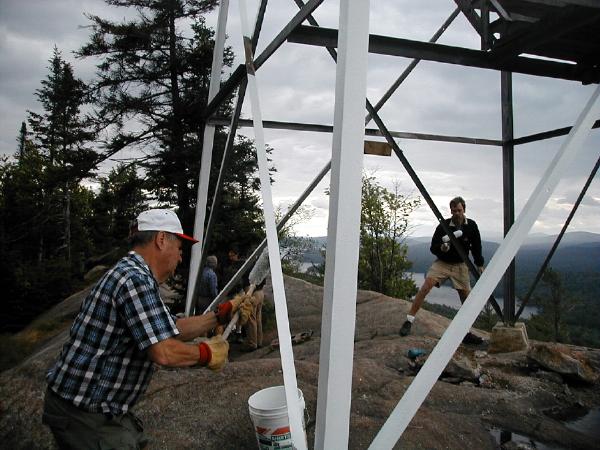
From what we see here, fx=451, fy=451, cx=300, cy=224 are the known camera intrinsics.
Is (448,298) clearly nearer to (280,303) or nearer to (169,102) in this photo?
(169,102)

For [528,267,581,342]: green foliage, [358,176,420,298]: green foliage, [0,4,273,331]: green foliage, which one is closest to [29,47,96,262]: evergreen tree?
[0,4,273,331]: green foliage

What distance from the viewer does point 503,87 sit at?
6.66 m

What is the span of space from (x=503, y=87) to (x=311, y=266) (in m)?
15.7

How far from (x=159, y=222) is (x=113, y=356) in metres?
0.70

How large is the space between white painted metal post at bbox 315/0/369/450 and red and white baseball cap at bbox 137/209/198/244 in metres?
0.93

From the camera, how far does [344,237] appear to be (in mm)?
1903

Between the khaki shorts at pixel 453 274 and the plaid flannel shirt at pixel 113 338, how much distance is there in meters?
5.22

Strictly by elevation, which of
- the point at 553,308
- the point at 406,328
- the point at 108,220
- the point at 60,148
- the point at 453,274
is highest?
the point at 60,148

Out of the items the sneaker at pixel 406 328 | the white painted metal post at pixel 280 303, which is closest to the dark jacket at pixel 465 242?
the sneaker at pixel 406 328

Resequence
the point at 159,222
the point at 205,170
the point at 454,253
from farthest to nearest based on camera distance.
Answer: the point at 454,253
the point at 205,170
the point at 159,222

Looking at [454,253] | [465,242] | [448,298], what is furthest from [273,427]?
[448,298]

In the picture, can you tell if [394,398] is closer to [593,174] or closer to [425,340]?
[425,340]

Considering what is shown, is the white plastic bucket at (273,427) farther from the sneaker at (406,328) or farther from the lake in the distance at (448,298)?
the lake in the distance at (448,298)

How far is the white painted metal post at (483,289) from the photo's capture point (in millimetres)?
1994
